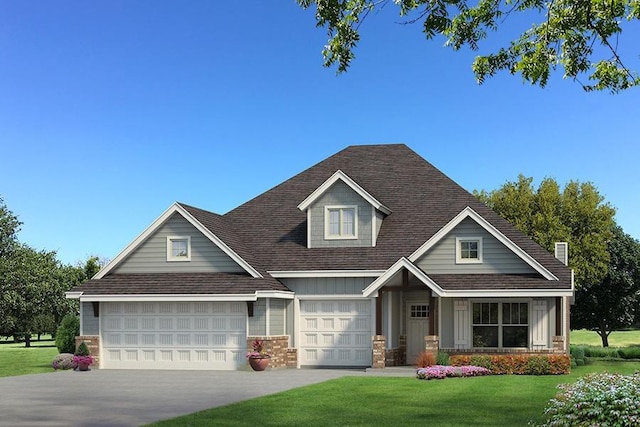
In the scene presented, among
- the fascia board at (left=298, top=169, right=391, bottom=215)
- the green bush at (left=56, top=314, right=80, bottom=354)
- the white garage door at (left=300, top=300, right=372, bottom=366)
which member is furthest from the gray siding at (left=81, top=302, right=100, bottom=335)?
the fascia board at (left=298, top=169, right=391, bottom=215)

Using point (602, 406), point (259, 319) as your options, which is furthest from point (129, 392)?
point (602, 406)

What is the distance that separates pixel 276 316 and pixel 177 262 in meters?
4.48

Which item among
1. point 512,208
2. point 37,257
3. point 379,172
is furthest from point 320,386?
point 37,257

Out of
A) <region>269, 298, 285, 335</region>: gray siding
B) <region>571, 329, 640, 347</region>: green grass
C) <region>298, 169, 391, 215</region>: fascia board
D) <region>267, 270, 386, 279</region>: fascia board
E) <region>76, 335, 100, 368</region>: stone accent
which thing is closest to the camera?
<region>269, 298, 285, 335</region>: gray siding

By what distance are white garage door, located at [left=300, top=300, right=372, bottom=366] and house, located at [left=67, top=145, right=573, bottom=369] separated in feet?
0.12

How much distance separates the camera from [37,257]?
70.6 meters

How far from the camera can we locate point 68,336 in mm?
35719

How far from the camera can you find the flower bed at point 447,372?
26.4 m

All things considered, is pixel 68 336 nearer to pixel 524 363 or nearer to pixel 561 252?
pixel 524 363

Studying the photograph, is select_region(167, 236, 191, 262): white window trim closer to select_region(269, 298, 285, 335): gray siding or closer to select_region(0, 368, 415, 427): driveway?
select_region(269, 298, 285, 335): gray siding

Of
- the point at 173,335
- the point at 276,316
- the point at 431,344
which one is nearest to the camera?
the point at 431,344

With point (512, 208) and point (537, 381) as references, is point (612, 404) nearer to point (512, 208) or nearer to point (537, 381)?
point (537, 381)

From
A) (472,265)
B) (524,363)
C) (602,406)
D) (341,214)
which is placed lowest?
(524,363)

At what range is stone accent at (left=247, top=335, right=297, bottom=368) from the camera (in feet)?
102
